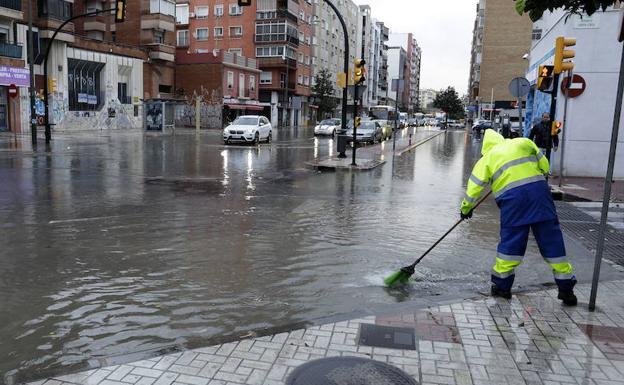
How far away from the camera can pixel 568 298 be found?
4.80 metres

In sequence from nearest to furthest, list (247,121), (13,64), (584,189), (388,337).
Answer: (388,337) → (584,189) → (247,121) → (13,64)

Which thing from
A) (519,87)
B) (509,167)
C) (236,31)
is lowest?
(509,167)

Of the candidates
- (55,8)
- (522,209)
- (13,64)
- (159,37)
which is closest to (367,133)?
(13,64)

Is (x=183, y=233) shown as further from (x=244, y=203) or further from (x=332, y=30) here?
(x=332, y=30)

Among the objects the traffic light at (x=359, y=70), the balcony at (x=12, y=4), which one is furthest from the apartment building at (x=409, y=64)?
the traffic light at (x=359, y=70)

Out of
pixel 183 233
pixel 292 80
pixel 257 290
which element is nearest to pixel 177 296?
pixel 257 290

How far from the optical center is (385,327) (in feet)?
13.8

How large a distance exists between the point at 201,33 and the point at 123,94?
953 inches

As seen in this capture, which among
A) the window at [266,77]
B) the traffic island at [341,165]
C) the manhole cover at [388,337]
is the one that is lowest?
the manhole cover at [388,337]

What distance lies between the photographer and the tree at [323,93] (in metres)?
74.1

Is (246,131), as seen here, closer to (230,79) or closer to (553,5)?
(553,5)

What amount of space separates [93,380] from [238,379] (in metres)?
0.88

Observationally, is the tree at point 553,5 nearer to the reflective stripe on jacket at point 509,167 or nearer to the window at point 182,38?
the reflective stripe on jacket at point 509,167

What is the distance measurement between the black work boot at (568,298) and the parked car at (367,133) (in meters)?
26.6
